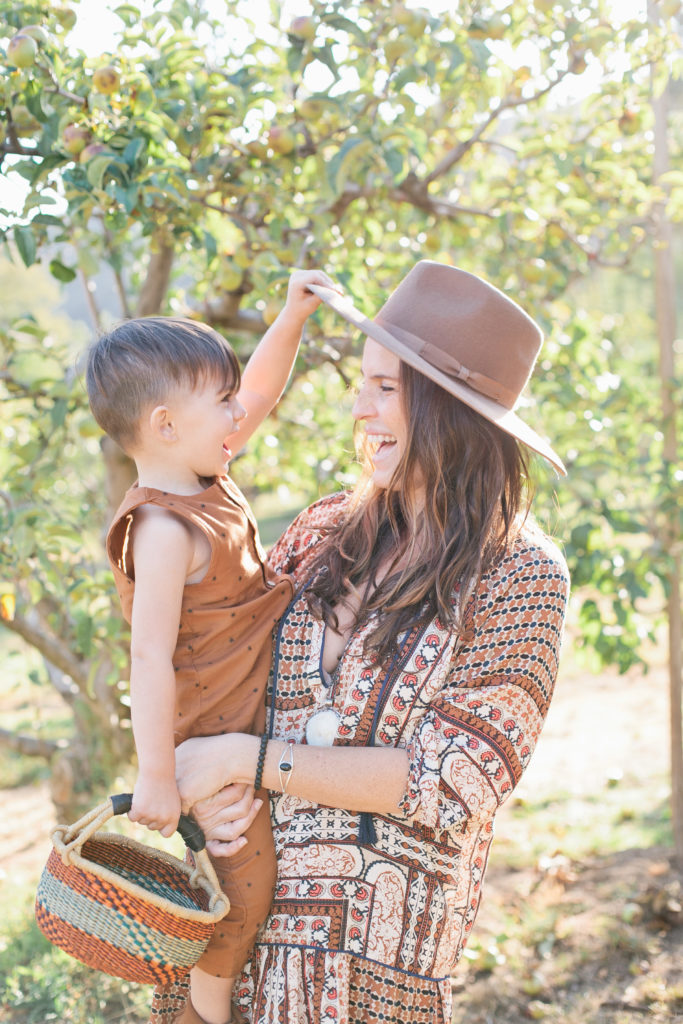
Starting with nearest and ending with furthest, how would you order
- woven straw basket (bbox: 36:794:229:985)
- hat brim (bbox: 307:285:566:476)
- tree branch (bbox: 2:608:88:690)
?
woven straw basket (bbox: 36:794:229:985) < hat brim (bbox: 307:285:566:476) < tree branch (bbox: 2:608:88:690)

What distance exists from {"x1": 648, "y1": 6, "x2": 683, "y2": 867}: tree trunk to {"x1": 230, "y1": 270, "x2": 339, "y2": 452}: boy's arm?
1616 millimetres

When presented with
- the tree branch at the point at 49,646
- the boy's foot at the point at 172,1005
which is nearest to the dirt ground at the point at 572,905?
the tree branch at the point at 49,646

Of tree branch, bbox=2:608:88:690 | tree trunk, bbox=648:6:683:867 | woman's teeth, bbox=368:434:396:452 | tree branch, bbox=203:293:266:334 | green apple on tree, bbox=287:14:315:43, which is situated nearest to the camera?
woman's teeth, bbox=368:434:396:452

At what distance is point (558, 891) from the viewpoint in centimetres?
317

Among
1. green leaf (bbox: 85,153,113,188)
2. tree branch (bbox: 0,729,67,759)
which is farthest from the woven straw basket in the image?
tree branch (bbox: 0,729,67,759)

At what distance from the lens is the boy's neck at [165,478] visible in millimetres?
1422

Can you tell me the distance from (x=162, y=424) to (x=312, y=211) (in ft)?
3.64

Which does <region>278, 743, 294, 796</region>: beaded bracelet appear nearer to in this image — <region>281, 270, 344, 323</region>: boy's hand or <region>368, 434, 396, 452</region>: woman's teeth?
<region>368, 434, 396, 452</region>: woman's teeth

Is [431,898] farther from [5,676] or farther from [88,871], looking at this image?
[5,676]

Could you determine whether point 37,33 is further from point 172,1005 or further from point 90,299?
point 172,1005

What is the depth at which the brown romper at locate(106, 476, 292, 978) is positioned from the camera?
4.52 feet

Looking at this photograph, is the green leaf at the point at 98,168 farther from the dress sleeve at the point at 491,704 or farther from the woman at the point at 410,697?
the dress sleeve at the point at 491,704

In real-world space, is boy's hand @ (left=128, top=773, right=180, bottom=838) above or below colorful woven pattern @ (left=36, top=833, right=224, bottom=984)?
above

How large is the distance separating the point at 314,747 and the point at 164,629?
11.0 inches
